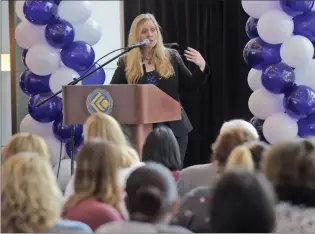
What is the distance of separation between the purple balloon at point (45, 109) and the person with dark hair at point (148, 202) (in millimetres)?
2966

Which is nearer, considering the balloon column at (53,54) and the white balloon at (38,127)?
the balloon column at (53,54)

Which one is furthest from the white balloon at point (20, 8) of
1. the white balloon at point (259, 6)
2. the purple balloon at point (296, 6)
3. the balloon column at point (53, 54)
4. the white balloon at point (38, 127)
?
the purple balloon at point (296, 6)

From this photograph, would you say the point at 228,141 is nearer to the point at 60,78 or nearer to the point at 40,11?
the point at 60,78

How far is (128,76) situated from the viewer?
12.0 ft

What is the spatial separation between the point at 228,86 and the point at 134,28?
1.57 metres

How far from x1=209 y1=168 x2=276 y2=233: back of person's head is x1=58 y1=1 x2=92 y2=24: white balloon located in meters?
3.31

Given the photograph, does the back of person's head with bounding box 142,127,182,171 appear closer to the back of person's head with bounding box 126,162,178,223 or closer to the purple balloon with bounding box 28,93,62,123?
the back of person's head with bounding box 126,162,178,223

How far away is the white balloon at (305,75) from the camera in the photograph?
398 cm

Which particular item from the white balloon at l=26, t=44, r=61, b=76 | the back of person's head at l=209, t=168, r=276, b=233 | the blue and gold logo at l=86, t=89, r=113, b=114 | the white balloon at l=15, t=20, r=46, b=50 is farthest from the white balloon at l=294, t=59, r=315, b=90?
the back of person's head at l=209, t=168, r=276, b=233

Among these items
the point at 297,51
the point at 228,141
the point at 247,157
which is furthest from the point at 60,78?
the point at 247,157

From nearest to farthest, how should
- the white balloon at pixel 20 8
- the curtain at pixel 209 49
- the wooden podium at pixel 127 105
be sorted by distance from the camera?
the wooden podium at pixel 127 105 < the white balloon at pixel 20 8 < the curtain at pixel 209 49

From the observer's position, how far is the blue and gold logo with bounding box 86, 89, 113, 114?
3.09 m

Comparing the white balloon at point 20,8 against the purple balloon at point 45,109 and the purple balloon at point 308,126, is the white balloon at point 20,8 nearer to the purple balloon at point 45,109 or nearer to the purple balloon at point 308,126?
the purple balloon at point 45,109

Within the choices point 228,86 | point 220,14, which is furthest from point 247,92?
point 220,14
